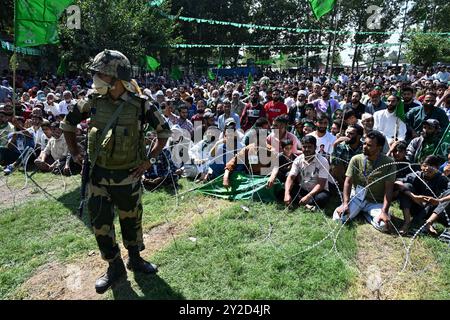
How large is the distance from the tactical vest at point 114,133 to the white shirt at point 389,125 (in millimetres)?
4918

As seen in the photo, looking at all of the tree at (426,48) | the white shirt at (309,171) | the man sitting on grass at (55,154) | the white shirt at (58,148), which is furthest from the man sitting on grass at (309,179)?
the tree at (426,48)

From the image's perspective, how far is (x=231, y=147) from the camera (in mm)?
6438

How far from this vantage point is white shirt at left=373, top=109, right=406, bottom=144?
6.16 meters

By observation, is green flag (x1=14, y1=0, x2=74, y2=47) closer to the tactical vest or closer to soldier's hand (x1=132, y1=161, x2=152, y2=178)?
the tactical vest

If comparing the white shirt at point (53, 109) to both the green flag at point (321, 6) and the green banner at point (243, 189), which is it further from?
the green flag at point (321, 6)

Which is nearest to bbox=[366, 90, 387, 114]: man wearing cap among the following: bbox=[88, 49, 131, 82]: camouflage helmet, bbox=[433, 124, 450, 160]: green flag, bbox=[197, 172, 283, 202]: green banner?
bbox=[433, 124, 450, 160]: green flag

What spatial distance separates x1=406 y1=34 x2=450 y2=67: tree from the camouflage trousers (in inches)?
993

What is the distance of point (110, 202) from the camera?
3.25 metres

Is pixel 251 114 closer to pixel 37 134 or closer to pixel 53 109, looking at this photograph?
pixel 37 134

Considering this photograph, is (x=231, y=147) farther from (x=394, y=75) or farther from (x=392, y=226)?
(x=394, y=75)

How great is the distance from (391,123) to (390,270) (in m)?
3.39

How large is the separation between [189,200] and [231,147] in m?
1.33

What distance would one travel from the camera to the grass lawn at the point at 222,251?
3.43 meters
